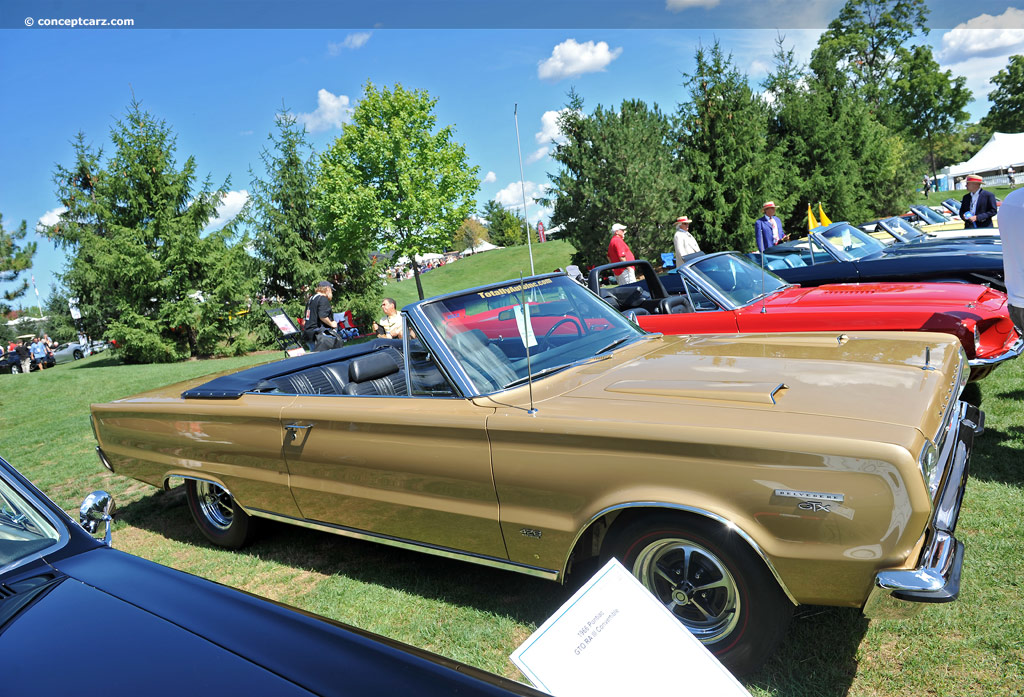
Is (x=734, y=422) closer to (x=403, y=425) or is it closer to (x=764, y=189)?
(x=403, y=425)

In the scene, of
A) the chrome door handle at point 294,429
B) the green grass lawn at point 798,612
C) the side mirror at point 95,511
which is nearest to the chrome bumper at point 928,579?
the green grass lawn at point 798,612

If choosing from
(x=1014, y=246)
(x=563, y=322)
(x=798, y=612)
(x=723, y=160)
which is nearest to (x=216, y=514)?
(x=563, y=322)

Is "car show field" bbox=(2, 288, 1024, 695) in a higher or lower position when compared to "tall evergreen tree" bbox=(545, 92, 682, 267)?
Result: lower

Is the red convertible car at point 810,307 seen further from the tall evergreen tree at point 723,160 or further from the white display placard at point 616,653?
the tall evergreen tree at point 723,160

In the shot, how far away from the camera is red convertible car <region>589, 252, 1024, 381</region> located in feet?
16.5

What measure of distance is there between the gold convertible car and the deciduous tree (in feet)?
72.9

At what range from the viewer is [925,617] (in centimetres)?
274

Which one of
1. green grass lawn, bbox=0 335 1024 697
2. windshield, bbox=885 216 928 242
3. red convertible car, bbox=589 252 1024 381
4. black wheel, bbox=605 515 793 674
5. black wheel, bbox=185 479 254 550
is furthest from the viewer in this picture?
windshield, bbox=885 216 928 242

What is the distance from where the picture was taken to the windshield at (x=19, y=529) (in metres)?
2.11

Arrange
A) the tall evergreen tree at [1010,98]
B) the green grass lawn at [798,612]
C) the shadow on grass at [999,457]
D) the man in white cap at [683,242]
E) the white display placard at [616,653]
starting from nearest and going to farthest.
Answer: the white display placard at [616,653] → the green grass lawn at [798,612] → the shadow on grass at [999,457] → the man in white cap at [683,242] → the tall evergreen tree at [1010,98]

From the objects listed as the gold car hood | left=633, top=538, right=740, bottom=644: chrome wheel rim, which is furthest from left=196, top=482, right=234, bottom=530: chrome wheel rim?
Answer: left=633, top=538, right=740, bottom=644: chrome wheel rim

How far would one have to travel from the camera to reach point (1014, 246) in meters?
4.06

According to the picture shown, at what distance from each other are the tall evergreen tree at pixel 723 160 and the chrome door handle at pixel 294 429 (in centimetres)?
1799

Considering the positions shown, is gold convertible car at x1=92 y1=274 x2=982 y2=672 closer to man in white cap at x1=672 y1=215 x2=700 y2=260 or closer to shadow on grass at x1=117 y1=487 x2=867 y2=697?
shadow on grass at x1=117 y1=487 x2=867 y2=697
